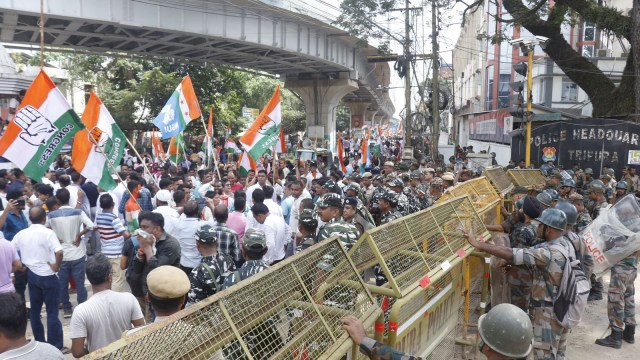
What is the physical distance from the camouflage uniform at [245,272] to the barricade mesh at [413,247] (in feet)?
2.38

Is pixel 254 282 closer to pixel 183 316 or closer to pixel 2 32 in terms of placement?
pixel 183 316

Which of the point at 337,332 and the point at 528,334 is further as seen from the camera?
the point at 337,332

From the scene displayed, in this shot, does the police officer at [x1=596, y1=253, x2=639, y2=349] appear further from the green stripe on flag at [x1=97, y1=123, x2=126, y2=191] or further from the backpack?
the green stripe on flag at [x1=97, y1=123, x2=126, y2=191]

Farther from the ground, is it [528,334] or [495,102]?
[495,102]

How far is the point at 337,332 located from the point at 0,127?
20.6 metres

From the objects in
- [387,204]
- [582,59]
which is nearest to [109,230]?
[387,204]

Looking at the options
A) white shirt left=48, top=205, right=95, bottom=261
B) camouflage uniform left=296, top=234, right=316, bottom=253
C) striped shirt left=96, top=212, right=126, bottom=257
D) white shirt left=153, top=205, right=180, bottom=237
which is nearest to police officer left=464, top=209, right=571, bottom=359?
camouflage uniform left=296, top=234, right=316, bottom=253

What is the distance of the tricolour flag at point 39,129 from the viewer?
5.62m

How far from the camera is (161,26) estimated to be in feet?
59.8

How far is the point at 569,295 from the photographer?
13.4ft

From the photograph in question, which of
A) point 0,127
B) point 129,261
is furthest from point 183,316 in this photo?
point 0,127

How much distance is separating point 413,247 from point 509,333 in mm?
1597

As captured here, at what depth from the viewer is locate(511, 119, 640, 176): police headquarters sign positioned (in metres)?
15.7

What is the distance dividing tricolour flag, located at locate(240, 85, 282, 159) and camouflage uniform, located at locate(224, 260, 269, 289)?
19.9 feet
